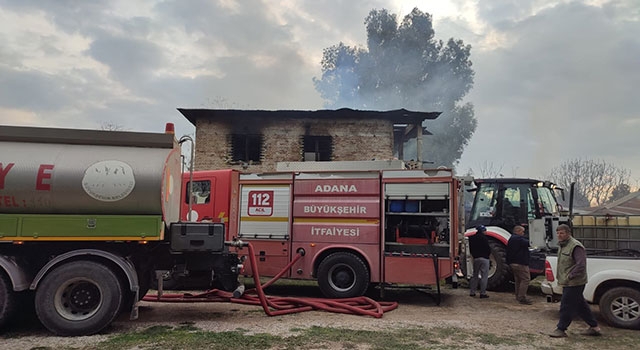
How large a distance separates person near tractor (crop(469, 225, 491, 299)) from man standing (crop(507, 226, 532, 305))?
0.51 m

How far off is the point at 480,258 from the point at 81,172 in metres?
7.99

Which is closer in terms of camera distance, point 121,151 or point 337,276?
point 121,151

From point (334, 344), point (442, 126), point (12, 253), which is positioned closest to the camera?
point (334, 344)

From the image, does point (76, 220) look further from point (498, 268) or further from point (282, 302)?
point (498, 268)

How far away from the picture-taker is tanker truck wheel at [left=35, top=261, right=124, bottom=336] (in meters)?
5.96

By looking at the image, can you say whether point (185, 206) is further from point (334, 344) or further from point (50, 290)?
point (334, 344)

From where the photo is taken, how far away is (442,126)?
35.7m

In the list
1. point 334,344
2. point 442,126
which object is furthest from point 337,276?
point 442,126

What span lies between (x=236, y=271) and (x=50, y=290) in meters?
2.54

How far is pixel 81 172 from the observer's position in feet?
20.3

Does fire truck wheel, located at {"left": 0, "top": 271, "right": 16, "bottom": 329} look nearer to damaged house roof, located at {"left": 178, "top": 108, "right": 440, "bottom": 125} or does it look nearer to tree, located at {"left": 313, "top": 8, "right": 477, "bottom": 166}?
damaged house roof, located at {"left": 178, "top": 108, "right": 440, "bottom": 125}

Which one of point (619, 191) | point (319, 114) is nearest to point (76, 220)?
point (319, 114)

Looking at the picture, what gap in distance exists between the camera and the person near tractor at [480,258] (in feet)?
32.0

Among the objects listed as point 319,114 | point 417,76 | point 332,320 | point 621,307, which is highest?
point 417,76
